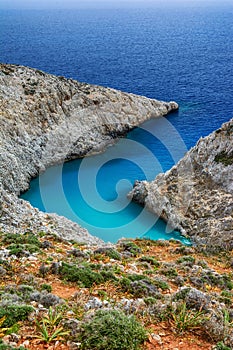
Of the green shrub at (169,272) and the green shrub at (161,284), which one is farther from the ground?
the green shrub at (169,272)

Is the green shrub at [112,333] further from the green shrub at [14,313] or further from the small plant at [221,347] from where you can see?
the small plant at [221,347]

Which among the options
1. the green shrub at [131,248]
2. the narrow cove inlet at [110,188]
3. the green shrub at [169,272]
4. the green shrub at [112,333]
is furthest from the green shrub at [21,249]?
the narrow cove inlet at [110,188]

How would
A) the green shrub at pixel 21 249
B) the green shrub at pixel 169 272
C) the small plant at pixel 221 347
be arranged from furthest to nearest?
the green shrub at pixel 169 272 < the green shrub at pixel 21 249 < the small plant at pixel 221 347

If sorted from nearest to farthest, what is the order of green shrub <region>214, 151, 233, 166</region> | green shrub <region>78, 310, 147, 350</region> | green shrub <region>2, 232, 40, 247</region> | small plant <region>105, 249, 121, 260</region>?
1. green shrub <region>78, 310, 147, 350</region>
2. small plant <region>105, 249, 121, 260</region>
3. green shrub <region>2, 232, 40, 247</region>
4. green shrub <region>214, 151, 233, 166</region>

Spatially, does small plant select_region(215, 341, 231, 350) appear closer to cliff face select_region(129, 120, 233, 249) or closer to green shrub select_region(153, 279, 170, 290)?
green shrub select_region(153, 279, 170, 290)

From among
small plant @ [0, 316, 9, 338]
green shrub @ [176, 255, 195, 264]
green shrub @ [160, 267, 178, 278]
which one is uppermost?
green shrub @ [176, 255, 195, 264]

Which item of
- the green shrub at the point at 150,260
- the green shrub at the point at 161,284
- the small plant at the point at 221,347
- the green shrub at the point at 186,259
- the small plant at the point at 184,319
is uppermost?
the green shrub at the point at 186,259

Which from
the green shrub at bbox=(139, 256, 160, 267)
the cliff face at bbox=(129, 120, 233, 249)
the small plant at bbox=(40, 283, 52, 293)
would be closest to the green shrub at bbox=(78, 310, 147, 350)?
the small plant at bbox=(40, 283, 52, 293)
